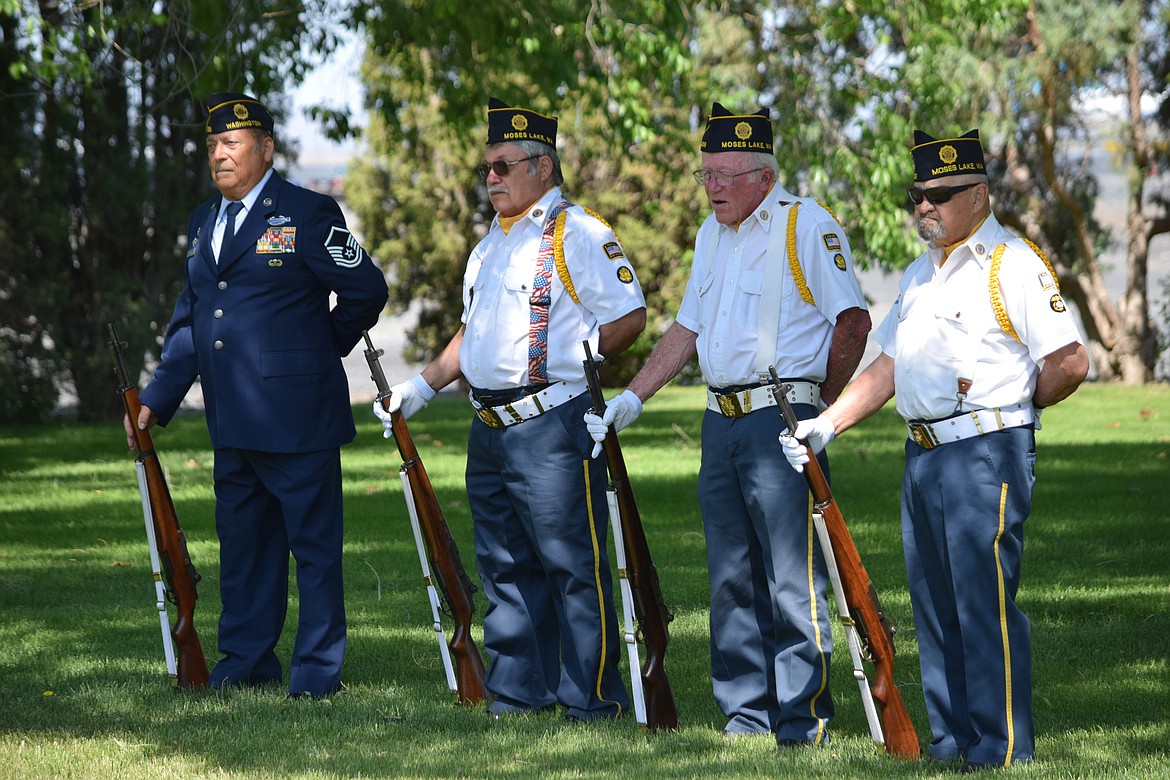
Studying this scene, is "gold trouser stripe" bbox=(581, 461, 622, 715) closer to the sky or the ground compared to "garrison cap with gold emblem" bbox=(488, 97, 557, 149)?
closer to the ground

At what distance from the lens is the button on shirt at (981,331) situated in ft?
16.3

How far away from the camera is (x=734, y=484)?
5598 millimetres

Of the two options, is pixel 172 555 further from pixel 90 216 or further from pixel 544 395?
pixel 90 216

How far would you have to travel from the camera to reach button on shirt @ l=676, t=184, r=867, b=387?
5488mm

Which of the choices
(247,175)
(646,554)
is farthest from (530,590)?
(247,175)

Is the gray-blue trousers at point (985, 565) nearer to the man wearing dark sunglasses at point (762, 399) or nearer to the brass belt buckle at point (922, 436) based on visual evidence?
the brass belt buckle at point (922, 436)

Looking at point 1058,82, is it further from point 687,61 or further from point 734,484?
point 734,484

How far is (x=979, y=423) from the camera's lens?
5031 millimetres

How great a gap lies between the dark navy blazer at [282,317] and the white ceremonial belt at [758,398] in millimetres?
1670

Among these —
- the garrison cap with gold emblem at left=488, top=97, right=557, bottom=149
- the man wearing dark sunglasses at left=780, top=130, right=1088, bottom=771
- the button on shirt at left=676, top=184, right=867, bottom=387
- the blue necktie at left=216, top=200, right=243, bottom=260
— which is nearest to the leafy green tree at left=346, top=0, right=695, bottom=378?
the blue necktie at left=216, top=200, right=243, bottom=260

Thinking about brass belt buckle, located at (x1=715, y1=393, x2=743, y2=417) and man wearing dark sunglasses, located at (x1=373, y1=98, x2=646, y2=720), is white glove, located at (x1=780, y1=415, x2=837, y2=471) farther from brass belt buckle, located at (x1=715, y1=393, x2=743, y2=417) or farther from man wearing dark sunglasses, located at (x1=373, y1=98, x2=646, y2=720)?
man wearing dark sunglasses, located at (x1=373, y1=98, x2=646, y2=720)

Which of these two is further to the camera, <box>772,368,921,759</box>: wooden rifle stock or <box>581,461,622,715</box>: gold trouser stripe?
<box>581,461,622,715</box>: gold trouser stripe

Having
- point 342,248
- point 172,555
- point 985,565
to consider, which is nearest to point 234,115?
point 342,248

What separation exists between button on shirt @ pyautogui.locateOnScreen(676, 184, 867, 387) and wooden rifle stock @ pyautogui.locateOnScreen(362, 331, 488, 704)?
1.35m
